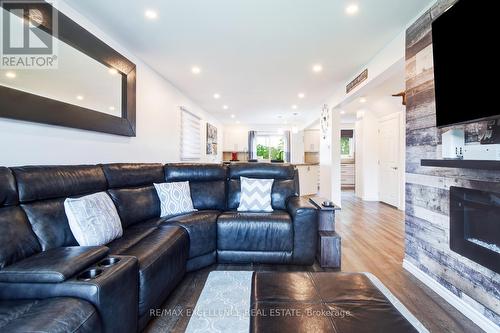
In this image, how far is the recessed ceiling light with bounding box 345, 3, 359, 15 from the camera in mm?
2132

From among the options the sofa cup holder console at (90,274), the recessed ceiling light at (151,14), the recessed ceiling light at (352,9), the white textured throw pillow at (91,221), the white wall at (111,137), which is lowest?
the sofa cup holder console at (90,274)

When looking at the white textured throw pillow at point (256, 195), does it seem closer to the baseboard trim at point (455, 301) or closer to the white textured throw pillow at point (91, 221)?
the white textured throw pillow at point (91, 221)

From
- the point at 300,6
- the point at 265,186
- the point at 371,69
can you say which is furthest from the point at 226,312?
the point at 371,69

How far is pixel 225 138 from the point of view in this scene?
9.68m

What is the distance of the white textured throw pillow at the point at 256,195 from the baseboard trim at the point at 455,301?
5.15 ft

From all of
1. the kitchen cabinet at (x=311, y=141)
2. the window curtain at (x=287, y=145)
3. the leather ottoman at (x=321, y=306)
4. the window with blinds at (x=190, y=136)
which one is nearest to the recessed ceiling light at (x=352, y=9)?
the leather ottoman at (x=321, y=306)

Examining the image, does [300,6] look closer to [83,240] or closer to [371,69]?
[371,69]

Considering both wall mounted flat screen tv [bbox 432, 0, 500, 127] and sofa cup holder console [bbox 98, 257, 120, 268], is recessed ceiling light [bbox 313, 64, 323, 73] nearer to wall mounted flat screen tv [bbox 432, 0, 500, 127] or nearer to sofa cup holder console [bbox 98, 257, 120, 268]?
wall mounted flat screen tv [bbox 432, 0, 500, 127]

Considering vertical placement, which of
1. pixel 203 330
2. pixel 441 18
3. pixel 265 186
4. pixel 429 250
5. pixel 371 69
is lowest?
pixel 203 330

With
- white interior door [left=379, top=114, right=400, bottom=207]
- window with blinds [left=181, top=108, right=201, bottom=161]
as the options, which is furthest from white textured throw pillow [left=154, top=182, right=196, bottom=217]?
white interior door [left=379, top=114, right=400, bottom=207]

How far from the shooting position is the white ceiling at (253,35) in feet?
7.07

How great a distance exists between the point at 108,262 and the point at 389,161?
6119 millimetres

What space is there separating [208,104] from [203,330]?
544 cm

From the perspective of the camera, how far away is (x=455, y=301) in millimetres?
1805
